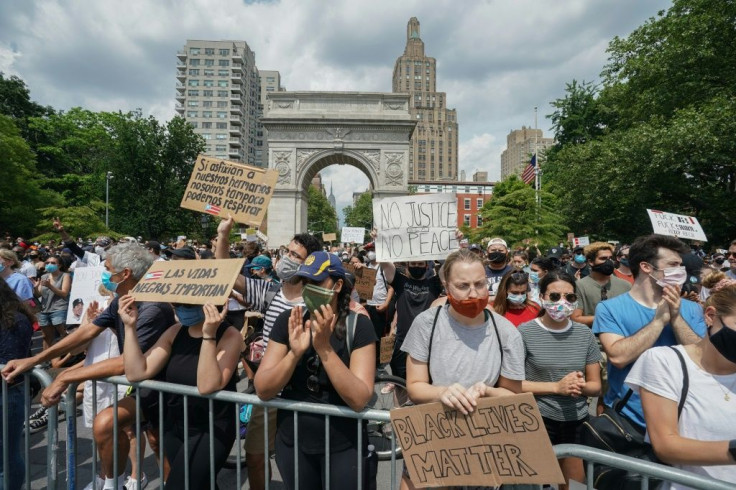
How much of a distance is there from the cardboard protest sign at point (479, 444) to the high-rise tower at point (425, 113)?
13340 cm

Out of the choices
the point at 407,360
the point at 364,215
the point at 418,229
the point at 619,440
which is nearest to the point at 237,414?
the point at 407,360

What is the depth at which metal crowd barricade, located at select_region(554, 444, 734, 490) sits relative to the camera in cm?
158

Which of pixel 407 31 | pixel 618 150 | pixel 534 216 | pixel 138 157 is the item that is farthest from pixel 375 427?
pixel 407 31

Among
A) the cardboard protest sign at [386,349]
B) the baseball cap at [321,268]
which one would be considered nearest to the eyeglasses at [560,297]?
the baseball cap at [321,268]

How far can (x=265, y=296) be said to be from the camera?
4.46m

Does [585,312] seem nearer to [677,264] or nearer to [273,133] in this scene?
[677,264]

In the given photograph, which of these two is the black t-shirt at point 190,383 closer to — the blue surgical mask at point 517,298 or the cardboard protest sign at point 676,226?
the blue surgical mask at point 517,298

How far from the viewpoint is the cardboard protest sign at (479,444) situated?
1.81 metres

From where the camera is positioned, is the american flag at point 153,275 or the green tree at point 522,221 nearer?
the american flag at point 153,275

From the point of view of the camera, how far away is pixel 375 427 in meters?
4.29

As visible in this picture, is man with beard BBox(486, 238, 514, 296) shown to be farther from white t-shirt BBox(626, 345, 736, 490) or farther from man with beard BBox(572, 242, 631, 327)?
white t-shirt BBox(626, 345, 736, 490)

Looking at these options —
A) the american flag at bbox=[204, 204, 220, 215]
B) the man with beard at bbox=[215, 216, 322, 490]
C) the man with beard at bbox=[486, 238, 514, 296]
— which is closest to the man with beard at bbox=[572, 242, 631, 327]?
the man with beard at bbox=[486, 238, 514, 296]

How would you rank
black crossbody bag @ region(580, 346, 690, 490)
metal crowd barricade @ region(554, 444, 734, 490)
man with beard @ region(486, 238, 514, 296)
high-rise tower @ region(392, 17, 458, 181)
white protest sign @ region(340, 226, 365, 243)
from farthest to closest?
high-rise tower @ region(392, 17, 458, 181) → white protest sign @ region(340, 226, 365, 243) → man with beard @ region(486, 238, 514, 296) → black crossbody bag @ region(580, 346, 690, 490) → metal crowd barricade @ region(554, 444, 734, 490)

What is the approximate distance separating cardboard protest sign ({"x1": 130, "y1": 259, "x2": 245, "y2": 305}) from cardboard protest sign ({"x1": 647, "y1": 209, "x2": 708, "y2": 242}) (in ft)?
21.8
